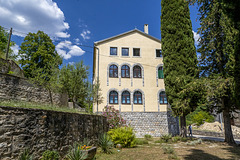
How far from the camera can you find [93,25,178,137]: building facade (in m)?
18.7

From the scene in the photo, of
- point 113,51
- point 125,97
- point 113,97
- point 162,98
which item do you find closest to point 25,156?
point 113,97

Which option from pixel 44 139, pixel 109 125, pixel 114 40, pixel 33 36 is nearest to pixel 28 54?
pixel 33 36

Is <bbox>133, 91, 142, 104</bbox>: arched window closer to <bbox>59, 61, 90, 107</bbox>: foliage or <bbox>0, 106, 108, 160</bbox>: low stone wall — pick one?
<bbox>59, 61, 90, 107</bbox>: foliage

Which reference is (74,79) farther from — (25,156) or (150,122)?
(150,122)

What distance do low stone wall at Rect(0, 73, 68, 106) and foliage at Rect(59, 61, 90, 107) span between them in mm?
1624

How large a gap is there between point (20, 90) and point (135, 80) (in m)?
12.8

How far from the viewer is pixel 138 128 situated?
18.4 m

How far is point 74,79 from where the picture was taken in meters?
13.2

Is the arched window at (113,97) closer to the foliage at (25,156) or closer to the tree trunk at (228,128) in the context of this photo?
the tree trunk at (228,128)

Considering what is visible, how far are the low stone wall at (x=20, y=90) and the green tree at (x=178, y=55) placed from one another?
36.0 feet

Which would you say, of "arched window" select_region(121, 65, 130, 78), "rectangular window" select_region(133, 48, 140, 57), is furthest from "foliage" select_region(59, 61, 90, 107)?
"rectangular window" select_region(133, 48, 140, 57)

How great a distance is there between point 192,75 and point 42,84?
43.5 feet

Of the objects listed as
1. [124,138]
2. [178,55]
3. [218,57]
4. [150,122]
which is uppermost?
[178,55]

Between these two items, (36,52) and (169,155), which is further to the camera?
(36,52)
